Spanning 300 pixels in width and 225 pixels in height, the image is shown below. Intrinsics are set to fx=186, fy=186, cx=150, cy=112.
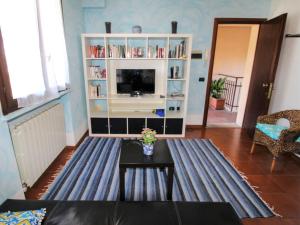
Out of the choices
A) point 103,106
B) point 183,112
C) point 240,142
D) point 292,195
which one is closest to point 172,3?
point 183,112

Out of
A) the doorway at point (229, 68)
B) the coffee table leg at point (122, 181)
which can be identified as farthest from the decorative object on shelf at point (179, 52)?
the doorway at point (229, 68)

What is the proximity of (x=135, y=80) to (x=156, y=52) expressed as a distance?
64cm

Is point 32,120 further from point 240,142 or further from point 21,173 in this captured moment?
point 240,142

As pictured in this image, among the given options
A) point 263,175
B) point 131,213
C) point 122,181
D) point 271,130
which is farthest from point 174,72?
point 131,213

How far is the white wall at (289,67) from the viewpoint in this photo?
2879mm

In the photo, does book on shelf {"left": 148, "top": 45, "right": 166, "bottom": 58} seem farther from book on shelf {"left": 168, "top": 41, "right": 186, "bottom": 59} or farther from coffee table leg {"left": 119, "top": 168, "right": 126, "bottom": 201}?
coffee table leg {"left": 119, "top": 168, "right": 126, "bottom": 201}

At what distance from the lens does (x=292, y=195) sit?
2131mm

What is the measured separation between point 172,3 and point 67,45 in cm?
206

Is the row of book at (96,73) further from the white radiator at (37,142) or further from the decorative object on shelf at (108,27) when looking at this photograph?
the white radiator at (37,142)

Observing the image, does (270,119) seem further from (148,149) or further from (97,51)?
(97,51)

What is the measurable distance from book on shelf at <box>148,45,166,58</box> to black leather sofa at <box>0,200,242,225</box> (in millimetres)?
2622

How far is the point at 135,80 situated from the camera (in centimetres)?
355

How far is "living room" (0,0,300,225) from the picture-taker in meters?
1.68

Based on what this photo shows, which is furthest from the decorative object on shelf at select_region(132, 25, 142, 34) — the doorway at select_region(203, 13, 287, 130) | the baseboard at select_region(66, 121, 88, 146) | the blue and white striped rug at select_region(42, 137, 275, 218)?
the blue and white striped rug at select_region(42, 137, 275, 218)
